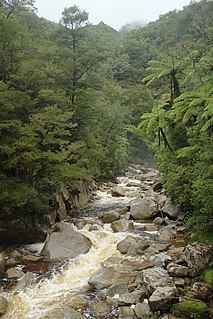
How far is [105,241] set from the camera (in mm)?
11094

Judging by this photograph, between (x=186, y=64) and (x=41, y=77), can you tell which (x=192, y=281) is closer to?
(x=41, y=77)

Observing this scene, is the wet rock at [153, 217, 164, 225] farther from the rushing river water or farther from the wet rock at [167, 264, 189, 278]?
the wet rock at [167, 264, 189, 278]

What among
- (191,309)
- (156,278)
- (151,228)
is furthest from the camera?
A: (151,228)

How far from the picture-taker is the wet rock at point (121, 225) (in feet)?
40.0

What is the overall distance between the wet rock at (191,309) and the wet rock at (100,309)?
57.4 inches

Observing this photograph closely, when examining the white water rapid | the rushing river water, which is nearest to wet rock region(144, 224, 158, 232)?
the rushing river water

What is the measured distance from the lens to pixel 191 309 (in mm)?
5805

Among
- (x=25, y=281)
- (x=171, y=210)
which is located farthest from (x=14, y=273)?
(x=171, y=210)

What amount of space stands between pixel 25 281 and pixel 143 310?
3.41 metres

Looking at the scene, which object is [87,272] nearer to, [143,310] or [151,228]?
[143,310]

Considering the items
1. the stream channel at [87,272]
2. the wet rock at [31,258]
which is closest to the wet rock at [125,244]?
the stream channel at [87,272]

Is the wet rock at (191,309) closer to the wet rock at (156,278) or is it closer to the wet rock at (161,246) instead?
the wet rock at (156,278)

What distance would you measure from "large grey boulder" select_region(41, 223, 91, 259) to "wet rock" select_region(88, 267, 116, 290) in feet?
5.52

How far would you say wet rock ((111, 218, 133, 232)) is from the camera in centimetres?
1220
